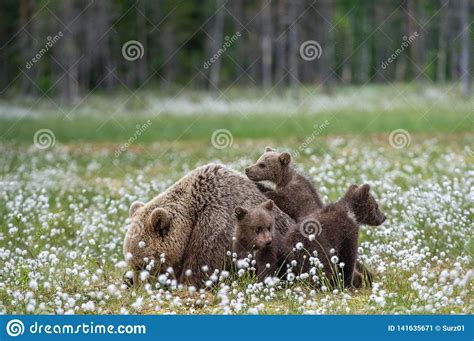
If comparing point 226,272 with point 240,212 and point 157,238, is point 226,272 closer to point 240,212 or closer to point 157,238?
point 240,212

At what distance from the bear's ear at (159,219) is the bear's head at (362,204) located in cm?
204

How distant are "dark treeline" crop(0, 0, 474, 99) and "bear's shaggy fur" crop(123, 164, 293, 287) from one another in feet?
119

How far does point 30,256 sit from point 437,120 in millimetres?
22098

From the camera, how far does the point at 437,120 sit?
29.8 metres

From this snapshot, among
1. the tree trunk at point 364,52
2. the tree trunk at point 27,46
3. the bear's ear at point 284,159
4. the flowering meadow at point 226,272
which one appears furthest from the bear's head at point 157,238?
the tree trunk at point 364,52

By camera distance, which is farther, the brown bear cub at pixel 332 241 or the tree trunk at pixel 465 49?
the tree trunk at pixel 465 49

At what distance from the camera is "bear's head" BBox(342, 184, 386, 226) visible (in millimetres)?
8844

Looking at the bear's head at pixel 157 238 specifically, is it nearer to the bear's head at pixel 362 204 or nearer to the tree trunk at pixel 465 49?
the bear's head at pixel 362 204

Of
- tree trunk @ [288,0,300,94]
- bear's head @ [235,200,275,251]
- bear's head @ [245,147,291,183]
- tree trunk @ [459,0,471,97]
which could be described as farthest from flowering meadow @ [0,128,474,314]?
tree trunk @ [459,0,471,97]

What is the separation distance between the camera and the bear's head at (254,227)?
818 cm

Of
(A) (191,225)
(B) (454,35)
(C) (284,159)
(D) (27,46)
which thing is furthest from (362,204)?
(B) (454,35)

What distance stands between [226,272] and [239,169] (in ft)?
31.4

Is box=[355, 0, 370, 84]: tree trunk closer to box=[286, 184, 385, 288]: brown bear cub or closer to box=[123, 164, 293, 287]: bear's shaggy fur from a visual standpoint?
box=[123, 164, 293, 287]: bear's shaggy fur

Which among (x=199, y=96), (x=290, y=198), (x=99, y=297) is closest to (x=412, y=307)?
(x=290, y=198)
